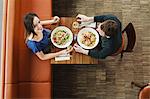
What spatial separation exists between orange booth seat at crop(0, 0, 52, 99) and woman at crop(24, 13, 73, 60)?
2.2 inches

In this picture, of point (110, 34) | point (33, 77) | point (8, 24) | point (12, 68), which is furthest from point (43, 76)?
point (110, 34)

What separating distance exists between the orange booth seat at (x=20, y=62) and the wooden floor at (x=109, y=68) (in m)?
0.50

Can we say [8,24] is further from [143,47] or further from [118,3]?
[143,47]

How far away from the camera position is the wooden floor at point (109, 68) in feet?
9.63

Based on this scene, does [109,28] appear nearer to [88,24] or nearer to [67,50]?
[88,24]

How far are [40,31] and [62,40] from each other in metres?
0.24

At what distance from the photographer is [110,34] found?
2.49 metres

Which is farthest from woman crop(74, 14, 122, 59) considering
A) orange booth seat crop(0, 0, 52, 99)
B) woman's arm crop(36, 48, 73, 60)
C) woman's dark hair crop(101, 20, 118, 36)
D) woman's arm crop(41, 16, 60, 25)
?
orange booth seat crop(0, 0, 52, 99)

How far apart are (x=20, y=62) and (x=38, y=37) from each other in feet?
0.99

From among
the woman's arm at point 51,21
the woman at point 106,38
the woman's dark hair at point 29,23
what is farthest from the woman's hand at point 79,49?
the woman's dark hair at point 29,23

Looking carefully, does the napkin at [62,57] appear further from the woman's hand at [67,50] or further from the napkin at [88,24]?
the napkin at [88,24]

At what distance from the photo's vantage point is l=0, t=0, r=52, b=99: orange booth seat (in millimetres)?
2271

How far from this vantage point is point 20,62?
2418mm

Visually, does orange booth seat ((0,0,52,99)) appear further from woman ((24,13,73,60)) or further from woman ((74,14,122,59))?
woman ((74,14,122,59))
